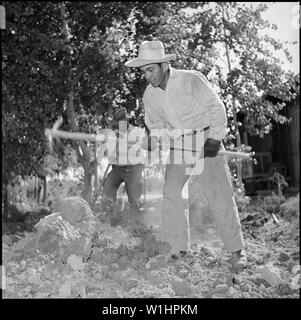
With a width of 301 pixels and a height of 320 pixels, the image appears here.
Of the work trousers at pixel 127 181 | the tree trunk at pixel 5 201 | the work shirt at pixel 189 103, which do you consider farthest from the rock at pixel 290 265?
the tree trunk at pixel 5 201

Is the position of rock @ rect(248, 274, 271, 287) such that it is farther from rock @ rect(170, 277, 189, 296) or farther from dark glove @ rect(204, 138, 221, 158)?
dark glove @ rect(204, 138, 221, 158)

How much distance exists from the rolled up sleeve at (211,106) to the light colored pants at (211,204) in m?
0.24

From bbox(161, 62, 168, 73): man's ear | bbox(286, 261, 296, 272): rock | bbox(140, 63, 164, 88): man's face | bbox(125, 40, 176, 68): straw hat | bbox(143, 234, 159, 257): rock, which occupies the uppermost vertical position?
bbox(125, 40, 176, 68): straw hat

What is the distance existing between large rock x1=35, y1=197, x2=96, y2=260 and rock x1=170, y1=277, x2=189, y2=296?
0.77 metres

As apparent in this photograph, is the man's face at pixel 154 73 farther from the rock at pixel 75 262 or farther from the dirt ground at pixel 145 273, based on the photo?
the rock at pixel 75 262

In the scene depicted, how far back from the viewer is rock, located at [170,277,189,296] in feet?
9.20

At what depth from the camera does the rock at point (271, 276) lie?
298cm

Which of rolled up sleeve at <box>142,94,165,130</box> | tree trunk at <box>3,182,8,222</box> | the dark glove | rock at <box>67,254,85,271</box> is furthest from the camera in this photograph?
tree trunk at <box>3,182,8,222</box>

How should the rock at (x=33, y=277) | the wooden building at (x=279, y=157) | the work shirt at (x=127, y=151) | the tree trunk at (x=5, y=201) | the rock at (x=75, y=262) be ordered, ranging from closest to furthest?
the rock at (x=33, y=277) < the rock at (x=75, y=262) < the work shirt at (x=127, y=151) < the tree trunk at (x=5, y=201) < the wooden building at (x=279, y=157)

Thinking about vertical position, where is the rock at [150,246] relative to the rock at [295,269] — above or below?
above

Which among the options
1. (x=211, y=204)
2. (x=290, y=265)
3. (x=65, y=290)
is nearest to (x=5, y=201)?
(x=211, y=204)

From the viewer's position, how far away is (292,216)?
16.6ft

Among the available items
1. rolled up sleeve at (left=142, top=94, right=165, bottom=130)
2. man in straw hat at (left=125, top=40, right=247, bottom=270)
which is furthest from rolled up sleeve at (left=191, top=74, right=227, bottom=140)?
rolled up sleeve at (left=142, top=94, right=165, bottom=130)
